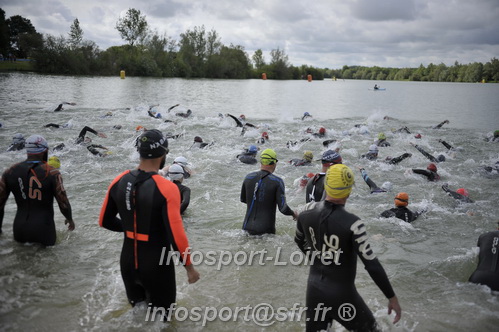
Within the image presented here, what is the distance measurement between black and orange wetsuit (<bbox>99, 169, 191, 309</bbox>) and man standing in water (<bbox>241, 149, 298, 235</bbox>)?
7.89 feet

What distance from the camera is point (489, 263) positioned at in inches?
184

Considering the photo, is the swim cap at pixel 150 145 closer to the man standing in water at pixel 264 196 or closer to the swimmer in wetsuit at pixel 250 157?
the man standing in water at pixel 264 196

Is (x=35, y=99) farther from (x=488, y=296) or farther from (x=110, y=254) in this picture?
(x=488, y=296)

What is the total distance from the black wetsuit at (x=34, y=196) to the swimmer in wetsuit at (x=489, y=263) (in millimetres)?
5564

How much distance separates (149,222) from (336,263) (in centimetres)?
164

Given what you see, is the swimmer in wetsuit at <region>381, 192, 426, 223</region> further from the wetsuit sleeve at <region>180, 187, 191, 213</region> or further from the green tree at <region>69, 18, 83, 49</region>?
the green tree at <region>69, 18, 83, 49</region>

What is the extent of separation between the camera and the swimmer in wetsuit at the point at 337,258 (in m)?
2.89

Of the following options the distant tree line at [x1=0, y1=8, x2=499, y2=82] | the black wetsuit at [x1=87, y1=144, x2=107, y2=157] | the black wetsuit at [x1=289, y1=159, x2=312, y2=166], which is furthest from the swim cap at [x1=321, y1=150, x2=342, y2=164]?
the distant tree line at [x1=0, y1=8, x2=499, y2=82]

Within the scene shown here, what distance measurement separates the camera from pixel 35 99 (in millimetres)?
27422

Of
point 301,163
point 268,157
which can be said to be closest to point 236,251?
point 268,157

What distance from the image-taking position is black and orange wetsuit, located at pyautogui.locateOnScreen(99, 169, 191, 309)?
3.03m

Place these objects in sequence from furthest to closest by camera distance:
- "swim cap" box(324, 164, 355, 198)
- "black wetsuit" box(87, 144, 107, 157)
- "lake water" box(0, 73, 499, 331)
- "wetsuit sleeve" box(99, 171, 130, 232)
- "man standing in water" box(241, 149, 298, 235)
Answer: "black wetsuit" box(87, 144, 107, 157) → "man standing in water" box(241, 149, 298, 235) → "lake water" box(0, 73, 499, 331) → "wetsuit sleeve" box(99, 171, 130, 232) → "swim cap" box(324, 164, 355, 198)

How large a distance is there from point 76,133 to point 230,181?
9.52 metres

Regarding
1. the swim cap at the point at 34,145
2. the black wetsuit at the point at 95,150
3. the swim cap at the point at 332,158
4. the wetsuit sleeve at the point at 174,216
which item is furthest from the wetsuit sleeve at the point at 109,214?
the black wetsuit at the point at 95,150
